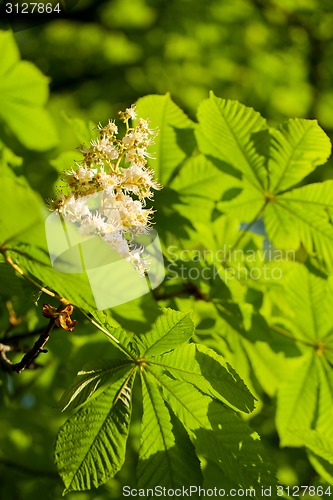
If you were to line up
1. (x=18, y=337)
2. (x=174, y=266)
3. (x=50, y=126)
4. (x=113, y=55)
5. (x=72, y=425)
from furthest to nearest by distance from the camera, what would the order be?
(x=113, y=55), (x=50, y=126), (x=174, y=266), (x=18, y=337), (x=72, y=425)

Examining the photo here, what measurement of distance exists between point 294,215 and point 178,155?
31 cm

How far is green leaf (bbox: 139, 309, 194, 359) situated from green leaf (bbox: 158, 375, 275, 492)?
3.3 inches

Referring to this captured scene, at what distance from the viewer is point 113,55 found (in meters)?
3.15

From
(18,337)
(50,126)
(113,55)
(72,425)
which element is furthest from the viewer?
(113,55)

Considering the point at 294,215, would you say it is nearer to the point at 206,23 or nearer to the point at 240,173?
the point at 240,173

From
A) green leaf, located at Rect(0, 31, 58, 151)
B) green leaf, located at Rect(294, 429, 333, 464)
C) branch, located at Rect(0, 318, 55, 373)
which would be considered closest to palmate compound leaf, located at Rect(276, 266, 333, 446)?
green leaf, located at Rect(294, 429, 333, 464)

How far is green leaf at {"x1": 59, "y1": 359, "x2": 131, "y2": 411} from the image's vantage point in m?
0.82

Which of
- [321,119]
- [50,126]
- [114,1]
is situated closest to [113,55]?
[114,1]

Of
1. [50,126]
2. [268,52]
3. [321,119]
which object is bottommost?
[321,119]

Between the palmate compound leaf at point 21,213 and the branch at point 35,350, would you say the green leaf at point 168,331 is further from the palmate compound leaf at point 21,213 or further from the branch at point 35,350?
the palmate compound leaf at point 21,213

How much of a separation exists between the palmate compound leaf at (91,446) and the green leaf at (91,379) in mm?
23

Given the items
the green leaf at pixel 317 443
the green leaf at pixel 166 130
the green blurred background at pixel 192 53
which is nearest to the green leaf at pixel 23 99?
the green leaf at pixel 166 130

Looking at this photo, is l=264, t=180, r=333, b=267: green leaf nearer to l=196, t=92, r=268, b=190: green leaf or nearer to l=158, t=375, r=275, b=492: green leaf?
l=196, t=92, r=268, b=190: green leaf

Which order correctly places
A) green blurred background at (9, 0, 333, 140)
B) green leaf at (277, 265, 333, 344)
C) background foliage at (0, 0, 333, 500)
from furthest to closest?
green blurred background at (9, 0, 333, 140)
green leaf at (277, 265, 333, 344)
background foliage at (0, 0, 333, 500)
